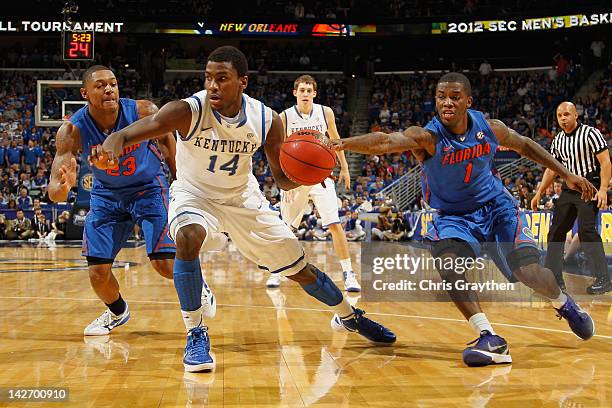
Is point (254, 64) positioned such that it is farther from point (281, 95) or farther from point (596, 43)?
point (596, 43)

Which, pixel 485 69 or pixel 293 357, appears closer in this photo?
pixel 293 357

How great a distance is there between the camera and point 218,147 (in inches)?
178

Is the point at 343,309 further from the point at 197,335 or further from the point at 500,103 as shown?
the point at 500,103

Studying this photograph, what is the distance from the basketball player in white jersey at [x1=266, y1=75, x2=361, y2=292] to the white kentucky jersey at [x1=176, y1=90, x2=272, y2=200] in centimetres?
361

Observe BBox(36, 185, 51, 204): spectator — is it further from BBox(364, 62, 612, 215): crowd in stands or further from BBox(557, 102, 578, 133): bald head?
BBox(557, 102, 578, 133): bald head

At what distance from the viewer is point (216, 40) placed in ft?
101

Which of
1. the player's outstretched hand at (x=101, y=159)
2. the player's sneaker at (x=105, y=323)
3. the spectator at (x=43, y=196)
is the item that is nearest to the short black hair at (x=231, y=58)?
the player's outstretched hand at (x=101, y=159)

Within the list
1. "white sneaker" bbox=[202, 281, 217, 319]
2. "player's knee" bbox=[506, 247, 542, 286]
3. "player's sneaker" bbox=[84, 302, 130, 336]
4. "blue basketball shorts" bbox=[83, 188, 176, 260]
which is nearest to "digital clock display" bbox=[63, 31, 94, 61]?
"blue basketball shorts" bbox=[83, 188, 176, 260]

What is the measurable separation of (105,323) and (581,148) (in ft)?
17.7

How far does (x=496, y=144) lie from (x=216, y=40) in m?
27.2

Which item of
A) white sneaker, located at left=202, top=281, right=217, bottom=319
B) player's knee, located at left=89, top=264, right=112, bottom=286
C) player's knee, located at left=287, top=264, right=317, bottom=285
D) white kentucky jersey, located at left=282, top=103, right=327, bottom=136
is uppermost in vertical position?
white kentucky jersey, located at left=282, top=103, right=327, bottom=136

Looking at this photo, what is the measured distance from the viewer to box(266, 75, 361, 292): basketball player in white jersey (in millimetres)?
8344

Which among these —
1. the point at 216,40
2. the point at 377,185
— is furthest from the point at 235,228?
the point at 216,40

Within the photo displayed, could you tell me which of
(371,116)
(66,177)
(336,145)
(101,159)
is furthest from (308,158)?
(371,116)
